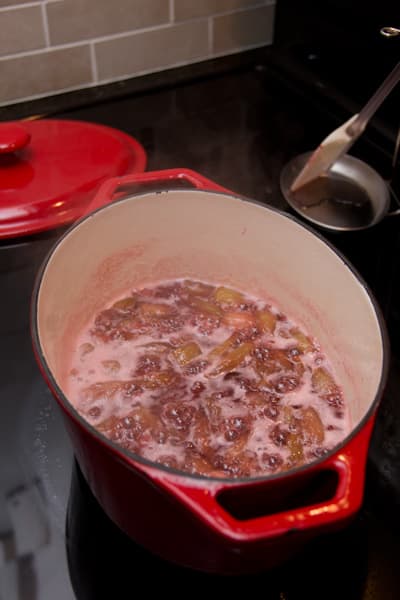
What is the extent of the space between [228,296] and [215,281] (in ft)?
0.11

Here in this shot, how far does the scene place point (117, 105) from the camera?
1248mm

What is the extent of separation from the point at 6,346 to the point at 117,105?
59cm

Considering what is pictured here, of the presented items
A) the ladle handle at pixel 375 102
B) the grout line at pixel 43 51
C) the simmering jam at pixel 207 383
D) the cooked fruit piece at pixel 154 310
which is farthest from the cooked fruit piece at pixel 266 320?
the grout line at pixel 43 51

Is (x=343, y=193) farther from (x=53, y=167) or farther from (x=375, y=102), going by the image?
(x=53, y=167)

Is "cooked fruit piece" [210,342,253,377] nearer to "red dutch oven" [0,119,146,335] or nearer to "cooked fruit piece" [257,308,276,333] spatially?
"cooked fruit piece" [257,308,276,333]

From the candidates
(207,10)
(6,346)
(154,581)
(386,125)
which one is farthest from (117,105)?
(154,581)

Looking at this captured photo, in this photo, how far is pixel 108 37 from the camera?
1.21 meters

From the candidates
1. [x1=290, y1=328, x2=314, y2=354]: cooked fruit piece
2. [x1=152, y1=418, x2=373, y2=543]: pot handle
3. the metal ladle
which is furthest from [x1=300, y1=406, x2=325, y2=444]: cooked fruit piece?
the metal ladle

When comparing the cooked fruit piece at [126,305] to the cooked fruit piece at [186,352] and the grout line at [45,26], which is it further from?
the grout line at [45,26]

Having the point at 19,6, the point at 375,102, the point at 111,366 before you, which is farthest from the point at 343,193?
the point at 19,6

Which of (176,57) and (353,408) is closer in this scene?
(353,408)

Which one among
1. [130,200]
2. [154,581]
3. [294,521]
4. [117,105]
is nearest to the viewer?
[294,521]

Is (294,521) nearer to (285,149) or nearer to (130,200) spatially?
(130,200)

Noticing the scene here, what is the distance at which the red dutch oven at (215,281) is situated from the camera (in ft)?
1.57
